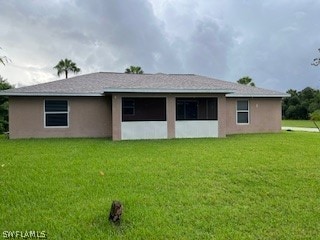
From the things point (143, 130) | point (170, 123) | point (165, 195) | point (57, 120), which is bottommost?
point (165, 195)

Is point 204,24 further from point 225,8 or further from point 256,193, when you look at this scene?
point 256,193

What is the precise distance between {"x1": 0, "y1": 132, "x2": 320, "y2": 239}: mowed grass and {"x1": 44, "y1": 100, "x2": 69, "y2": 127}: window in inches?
280

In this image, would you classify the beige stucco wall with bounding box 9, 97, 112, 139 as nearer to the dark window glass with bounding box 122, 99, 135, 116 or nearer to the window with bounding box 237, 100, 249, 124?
the dark window glass with bounding box 122, 99, 135, 116

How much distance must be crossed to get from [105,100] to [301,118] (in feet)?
132

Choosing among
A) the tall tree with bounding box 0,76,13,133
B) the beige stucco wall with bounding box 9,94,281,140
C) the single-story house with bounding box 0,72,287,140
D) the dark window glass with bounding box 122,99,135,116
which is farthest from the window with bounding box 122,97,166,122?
the tall tree with bounding box 0,76,13,133

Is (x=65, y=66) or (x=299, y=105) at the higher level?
(x=65, y=66)

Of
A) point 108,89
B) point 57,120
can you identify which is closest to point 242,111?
point 108,89

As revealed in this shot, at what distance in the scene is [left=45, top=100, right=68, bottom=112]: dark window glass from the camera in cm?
1745

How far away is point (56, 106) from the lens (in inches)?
691

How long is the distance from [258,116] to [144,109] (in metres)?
7.39

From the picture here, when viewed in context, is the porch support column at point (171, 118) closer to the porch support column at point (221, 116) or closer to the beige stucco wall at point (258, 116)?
the porch support column at point (221, 116)

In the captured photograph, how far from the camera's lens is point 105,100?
1820 cm

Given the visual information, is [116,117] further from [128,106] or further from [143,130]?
[128,106]

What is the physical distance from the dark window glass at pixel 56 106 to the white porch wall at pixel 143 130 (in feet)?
11.9
